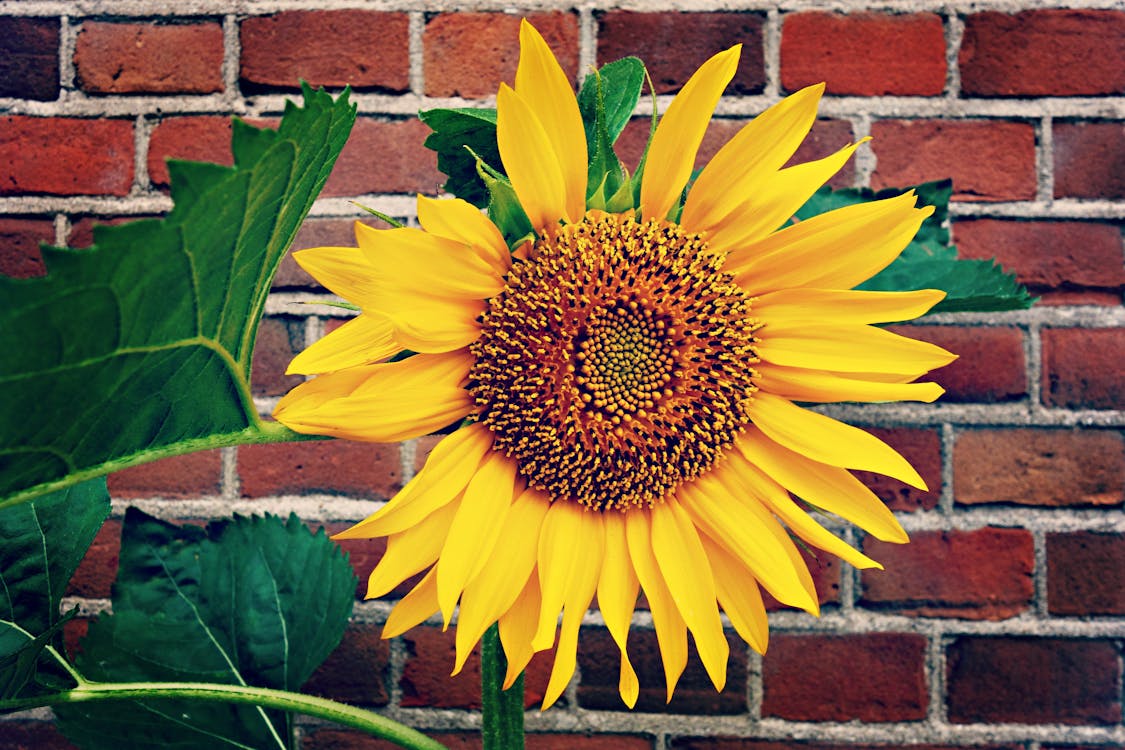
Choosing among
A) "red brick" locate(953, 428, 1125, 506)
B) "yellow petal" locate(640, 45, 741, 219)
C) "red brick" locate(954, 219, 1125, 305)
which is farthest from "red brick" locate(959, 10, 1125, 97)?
"yellow petal" locate(640, 45, 741, 219)

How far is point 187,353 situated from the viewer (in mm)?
317

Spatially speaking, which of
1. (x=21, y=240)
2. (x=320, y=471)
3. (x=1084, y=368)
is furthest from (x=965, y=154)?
(x=21, y=240)

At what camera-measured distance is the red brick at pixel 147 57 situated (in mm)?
762

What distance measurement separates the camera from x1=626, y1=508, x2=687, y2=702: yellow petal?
15.2 inches

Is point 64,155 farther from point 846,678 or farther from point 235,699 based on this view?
point 846,678

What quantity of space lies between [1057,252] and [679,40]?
430mm

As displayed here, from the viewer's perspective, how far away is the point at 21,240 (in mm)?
768

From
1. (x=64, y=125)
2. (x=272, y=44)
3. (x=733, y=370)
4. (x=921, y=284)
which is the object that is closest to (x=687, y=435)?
(x=733, y=370)

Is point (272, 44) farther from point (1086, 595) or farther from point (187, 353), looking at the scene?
point (1086, 595)

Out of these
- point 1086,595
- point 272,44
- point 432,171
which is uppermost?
point 272,44

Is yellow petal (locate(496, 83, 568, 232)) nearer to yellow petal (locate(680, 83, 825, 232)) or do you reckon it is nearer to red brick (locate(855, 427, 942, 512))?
yellow petal (locate(680, 83, 825, 232))

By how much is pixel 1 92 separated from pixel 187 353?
0.65m

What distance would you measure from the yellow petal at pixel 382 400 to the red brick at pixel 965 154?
0.59 m

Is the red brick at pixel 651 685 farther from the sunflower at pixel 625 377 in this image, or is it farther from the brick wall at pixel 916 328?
the sunflower at pixel 625 377
